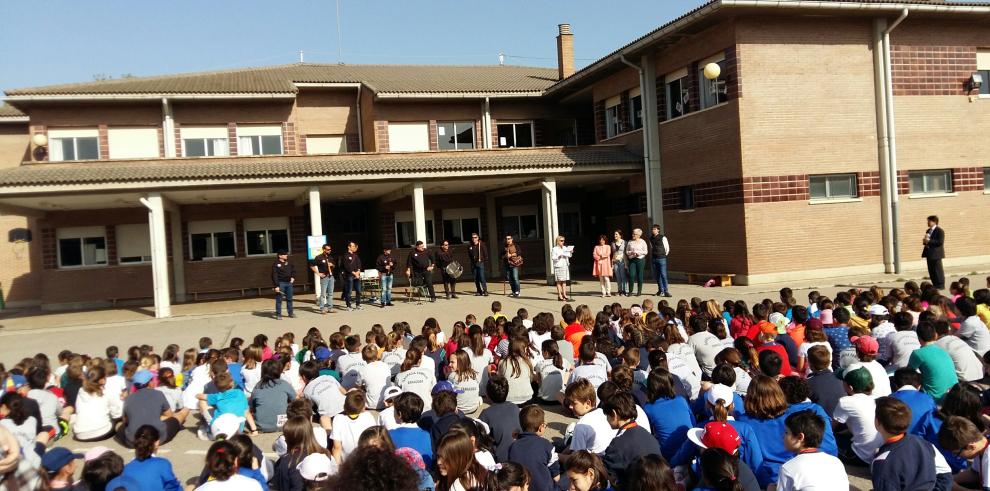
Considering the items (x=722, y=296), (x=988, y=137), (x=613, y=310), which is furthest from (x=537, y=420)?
(x=988, y=137)

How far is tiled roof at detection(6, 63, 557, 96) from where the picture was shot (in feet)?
74.9

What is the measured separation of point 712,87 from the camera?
59.1 feet

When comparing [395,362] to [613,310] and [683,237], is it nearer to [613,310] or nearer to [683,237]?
[613,310]

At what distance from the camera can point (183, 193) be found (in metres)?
18.6

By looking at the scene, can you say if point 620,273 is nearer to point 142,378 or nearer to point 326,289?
point 326,289

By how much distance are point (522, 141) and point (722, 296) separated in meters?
12.6

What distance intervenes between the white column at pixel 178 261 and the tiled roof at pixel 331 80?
14.4 ft

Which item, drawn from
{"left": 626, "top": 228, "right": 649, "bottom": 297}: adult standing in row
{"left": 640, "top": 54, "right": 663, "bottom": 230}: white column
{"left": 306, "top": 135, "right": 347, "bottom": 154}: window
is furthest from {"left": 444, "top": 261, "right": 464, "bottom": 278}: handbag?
{"left": 306, "top": 135, "right": 347, "bottom": 154}: window

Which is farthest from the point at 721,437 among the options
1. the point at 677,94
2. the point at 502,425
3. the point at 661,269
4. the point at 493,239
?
the point at 493,239

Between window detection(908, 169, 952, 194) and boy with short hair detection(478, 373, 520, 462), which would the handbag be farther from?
window detection(908, 169, 952, 194)

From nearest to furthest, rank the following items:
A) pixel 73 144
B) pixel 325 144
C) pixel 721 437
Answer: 1. pixel 721 437
2. pixel 73 144
3. pixel 325 144

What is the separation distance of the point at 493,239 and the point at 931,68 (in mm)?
15087

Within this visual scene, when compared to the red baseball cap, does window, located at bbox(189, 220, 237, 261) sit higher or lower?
higher

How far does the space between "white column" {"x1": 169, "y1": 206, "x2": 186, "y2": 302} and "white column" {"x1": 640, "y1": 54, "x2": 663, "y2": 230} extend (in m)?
15.7
